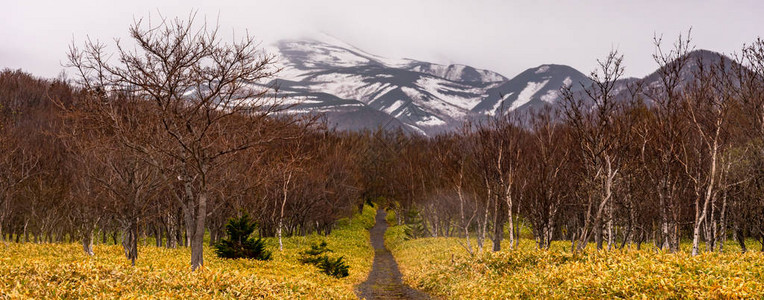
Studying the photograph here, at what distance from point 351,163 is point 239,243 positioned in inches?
1347

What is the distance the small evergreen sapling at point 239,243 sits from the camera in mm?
24531

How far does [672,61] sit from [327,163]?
36.6m

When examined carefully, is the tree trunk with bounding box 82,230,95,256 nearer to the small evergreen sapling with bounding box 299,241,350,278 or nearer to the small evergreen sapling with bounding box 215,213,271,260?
the small evergreen sapling with bounding box 215,213,271,260

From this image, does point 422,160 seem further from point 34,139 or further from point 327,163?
point 34,139

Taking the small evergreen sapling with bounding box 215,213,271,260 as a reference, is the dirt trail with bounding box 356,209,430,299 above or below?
below

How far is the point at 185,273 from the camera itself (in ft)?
43.1

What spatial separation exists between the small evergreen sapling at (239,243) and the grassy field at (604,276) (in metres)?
9.85

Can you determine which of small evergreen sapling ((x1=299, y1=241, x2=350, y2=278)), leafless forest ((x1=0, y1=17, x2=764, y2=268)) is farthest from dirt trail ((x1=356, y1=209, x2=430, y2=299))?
leafless forest ((x1=0, y1=17, x2=764, y2=268))

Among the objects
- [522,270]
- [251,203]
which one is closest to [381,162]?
[251,203]

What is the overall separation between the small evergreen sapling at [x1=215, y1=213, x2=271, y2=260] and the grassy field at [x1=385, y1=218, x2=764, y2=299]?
9847mm

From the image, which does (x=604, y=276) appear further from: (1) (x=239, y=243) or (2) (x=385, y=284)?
(1) (x=239, y=243)

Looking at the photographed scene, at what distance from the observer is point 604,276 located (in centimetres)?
1202

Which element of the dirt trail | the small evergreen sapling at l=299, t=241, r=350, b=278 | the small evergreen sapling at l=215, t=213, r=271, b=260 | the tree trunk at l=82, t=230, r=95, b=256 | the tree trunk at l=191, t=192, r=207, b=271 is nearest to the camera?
the tree trunk at l=191, t=192, r=207, b=271

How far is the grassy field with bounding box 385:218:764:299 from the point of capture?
9.99m
